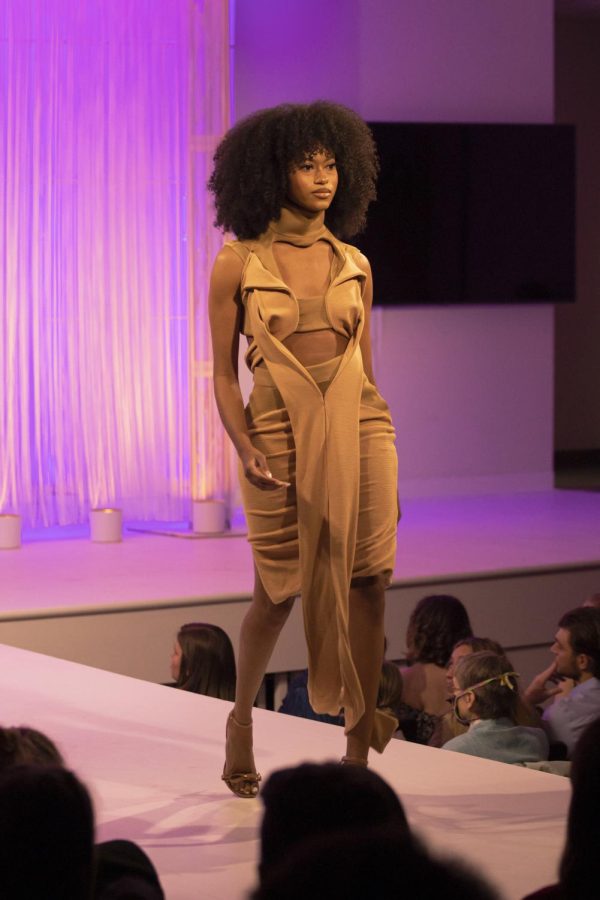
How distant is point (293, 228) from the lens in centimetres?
292

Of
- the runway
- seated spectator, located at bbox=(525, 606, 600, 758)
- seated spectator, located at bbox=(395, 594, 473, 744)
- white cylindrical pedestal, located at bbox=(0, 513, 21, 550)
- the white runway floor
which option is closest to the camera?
the white runway floor

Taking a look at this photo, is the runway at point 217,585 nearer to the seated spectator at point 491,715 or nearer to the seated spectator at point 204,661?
the seated spectator at point 204,661

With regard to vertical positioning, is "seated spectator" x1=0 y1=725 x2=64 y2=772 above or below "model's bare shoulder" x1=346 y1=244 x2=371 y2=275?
below

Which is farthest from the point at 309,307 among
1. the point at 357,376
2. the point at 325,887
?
the point at 325,887

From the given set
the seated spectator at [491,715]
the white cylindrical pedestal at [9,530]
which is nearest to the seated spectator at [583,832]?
the seated spectator at [491,715]

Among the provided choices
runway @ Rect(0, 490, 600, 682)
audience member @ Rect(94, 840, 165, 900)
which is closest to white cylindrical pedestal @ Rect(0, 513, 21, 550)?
runway @ Rect(0, 490, 600, 682)

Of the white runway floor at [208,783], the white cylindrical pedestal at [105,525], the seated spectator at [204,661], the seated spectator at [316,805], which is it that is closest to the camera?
the seated spectator at [316,805]

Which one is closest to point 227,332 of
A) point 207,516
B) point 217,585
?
point 217,585

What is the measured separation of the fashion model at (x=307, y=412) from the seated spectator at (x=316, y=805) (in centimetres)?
129

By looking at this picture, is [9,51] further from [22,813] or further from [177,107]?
[22,813]

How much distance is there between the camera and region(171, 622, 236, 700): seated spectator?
4246 mm

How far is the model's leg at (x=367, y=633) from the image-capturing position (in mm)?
2898

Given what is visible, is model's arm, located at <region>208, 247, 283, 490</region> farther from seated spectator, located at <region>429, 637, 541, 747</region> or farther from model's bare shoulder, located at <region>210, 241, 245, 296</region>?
seated spectator, located at <region>429, 637, 541, 747</region>

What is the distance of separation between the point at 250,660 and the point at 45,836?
1.67 m
